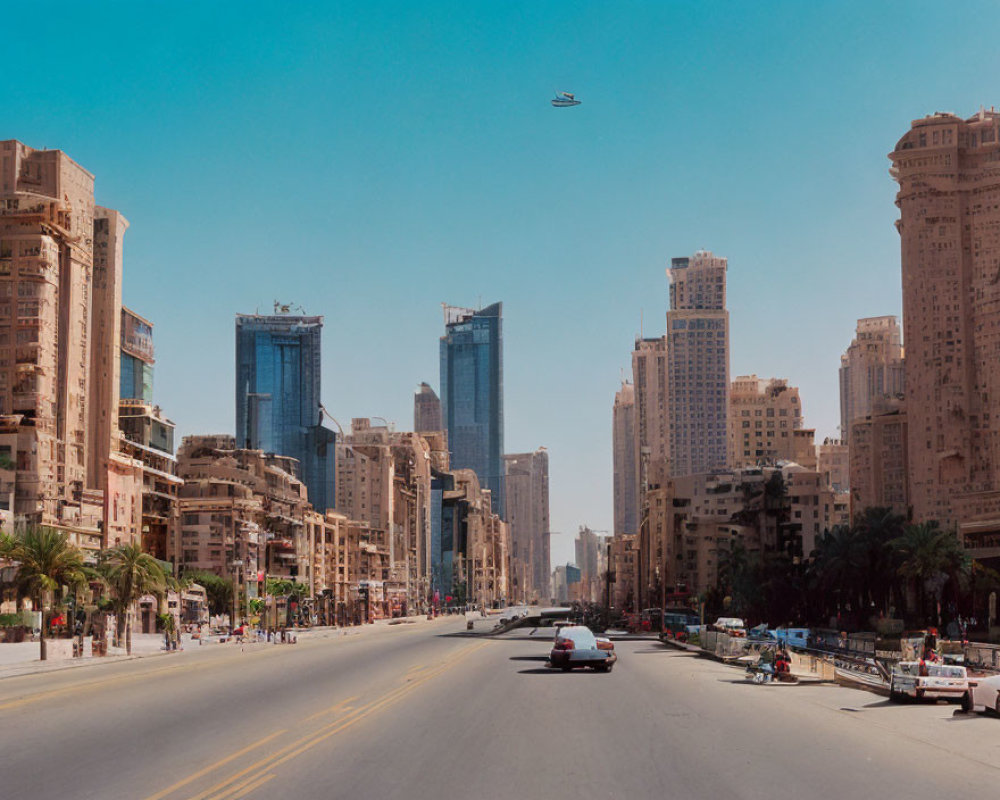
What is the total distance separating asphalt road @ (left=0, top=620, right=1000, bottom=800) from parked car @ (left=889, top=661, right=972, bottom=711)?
68 cm

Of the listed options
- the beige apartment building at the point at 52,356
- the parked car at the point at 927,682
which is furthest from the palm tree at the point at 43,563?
the parked car at the point at 927,682

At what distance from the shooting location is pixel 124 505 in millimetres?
120000

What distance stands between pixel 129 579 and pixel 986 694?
4887 centimetres

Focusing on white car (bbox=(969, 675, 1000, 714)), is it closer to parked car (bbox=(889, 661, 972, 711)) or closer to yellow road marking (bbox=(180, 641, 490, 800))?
parked car (bbox=(889, 661, 972, 711))

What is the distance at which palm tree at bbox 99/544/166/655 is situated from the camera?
66062 mm

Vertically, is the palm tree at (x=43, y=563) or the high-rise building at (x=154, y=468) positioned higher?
the high-rise building at (x=154, y=468)

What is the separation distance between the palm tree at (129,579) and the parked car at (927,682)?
44.8 metres

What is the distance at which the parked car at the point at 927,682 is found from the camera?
103 ft

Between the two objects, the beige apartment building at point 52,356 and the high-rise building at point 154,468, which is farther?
the high-rise building at point 154,468

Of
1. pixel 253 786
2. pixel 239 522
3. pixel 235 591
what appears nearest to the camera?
pixel 253 786

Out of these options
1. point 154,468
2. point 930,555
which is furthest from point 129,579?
point 154,468

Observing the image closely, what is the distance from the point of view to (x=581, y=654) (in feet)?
141

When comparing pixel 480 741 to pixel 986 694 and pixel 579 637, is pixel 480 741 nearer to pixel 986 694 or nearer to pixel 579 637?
pixel 986 694

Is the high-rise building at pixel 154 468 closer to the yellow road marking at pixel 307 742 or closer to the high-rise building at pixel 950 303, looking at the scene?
the high-rise building at pixel 950 303
